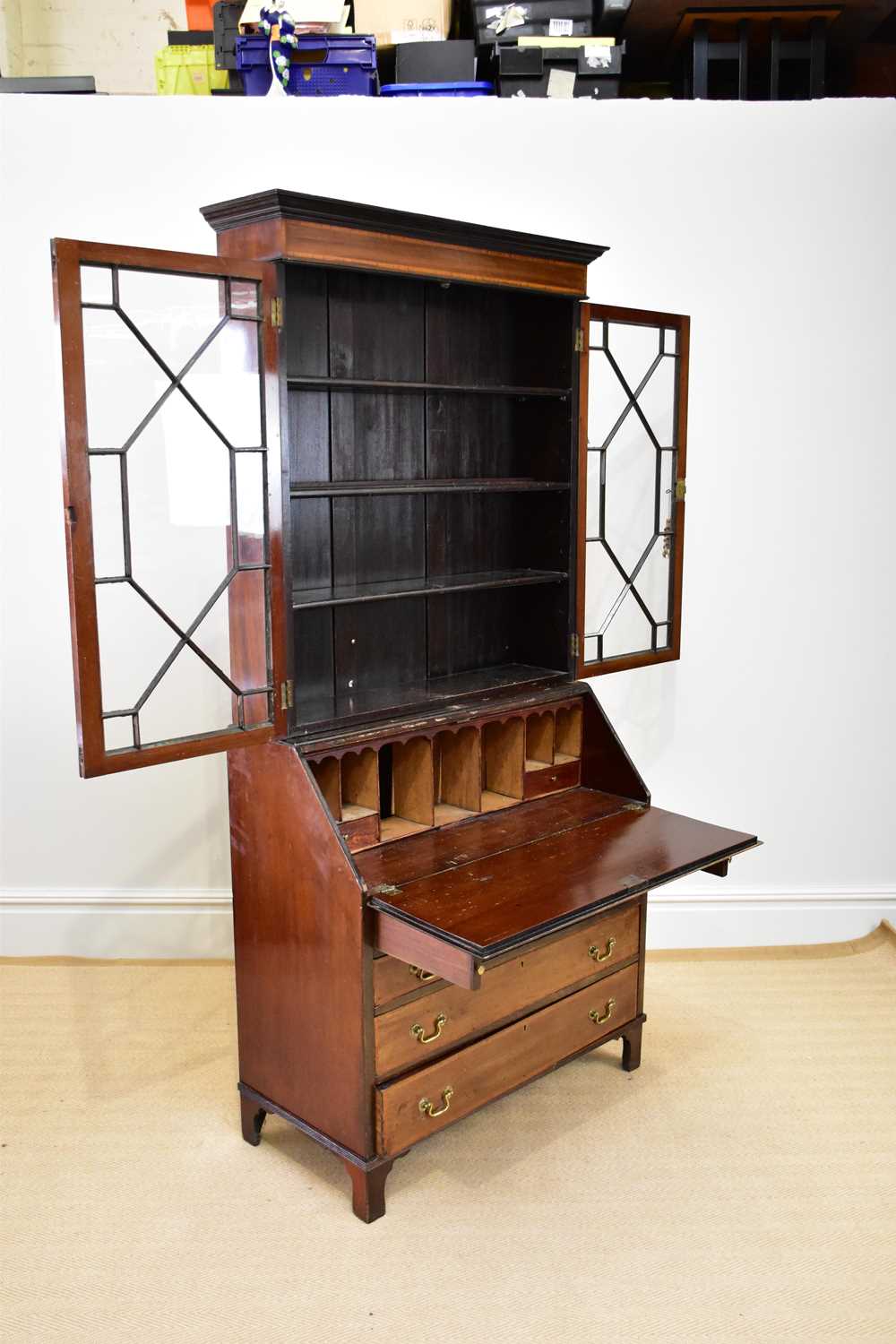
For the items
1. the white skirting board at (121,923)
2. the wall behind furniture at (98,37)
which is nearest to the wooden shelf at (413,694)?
the white skirting board at (121,923)

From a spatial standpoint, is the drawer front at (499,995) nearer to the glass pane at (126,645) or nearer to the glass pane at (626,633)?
the glass pane at (626,633)

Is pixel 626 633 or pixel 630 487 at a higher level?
pixel 630 487

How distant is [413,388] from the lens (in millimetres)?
2557

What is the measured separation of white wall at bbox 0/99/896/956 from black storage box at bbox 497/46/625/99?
0.43 feet

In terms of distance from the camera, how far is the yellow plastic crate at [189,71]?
3.38 meters

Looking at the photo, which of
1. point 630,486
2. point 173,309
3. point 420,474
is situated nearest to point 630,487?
point 630,486

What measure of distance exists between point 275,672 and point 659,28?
2.37m

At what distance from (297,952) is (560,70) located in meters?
2.52

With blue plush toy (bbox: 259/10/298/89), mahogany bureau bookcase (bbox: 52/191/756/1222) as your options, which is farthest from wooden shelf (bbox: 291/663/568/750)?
blue plush toy (bbox: 259/10/298/89)

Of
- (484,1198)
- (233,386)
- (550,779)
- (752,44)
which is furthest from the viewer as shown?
(752,44)

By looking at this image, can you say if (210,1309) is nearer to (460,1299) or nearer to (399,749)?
(460,1299)

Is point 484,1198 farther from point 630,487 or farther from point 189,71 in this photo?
point 189,71

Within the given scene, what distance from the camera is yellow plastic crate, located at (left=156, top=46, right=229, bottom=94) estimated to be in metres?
3.38

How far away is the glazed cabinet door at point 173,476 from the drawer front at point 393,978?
51 cm
